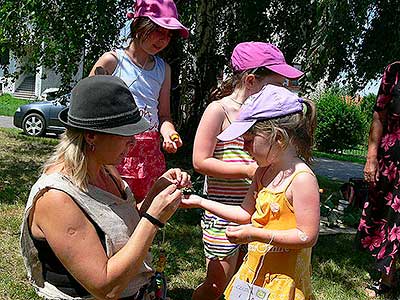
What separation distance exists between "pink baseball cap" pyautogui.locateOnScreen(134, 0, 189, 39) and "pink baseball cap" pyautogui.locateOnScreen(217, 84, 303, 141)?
0.85 meters

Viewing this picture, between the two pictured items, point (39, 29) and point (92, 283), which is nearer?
point (92, 283)

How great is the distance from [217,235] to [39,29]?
19.0ft

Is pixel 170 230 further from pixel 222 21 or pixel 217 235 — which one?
pixel 222 21

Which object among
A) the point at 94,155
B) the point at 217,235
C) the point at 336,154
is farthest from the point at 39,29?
the point at 336,154

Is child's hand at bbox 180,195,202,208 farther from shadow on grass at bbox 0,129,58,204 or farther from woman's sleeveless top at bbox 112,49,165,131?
shadow on grass at bbox 0,129,58,204

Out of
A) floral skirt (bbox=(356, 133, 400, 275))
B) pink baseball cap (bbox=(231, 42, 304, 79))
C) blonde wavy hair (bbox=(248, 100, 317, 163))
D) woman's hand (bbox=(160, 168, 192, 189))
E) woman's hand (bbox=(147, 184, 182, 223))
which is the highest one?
pink baseball cap (bbox=(231, 42, 304, 79))

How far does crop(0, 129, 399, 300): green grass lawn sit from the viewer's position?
402 centimetres

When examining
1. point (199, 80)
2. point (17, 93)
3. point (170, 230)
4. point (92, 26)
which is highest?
point (92, 26)

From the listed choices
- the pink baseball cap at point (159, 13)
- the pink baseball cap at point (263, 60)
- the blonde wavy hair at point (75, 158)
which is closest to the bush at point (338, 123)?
the pink baseball cap at point (159, 13)

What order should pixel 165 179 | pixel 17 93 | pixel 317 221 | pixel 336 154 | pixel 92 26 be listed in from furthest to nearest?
pixel 17 93 < pixel 336 154 < pixel 92 26 < pixel 165 179 < pixel 317 221

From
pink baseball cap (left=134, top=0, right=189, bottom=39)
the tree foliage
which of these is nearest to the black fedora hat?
pink baseball cap (left=134, top=0, right=189, bottom=39)

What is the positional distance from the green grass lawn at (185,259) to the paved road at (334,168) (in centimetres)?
766

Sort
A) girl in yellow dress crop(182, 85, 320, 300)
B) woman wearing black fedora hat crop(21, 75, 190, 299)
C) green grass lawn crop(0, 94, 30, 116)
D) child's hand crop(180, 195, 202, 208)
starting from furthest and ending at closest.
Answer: green grass lawn crop(0, 94, 30, 116), child's hand crop(180, 195, 202, 208), girl in yellow dress crop(182, 85, 320, 300), woman wearing black fedora hat crop(21, 75, 190, 299)

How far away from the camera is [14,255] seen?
4.40m
